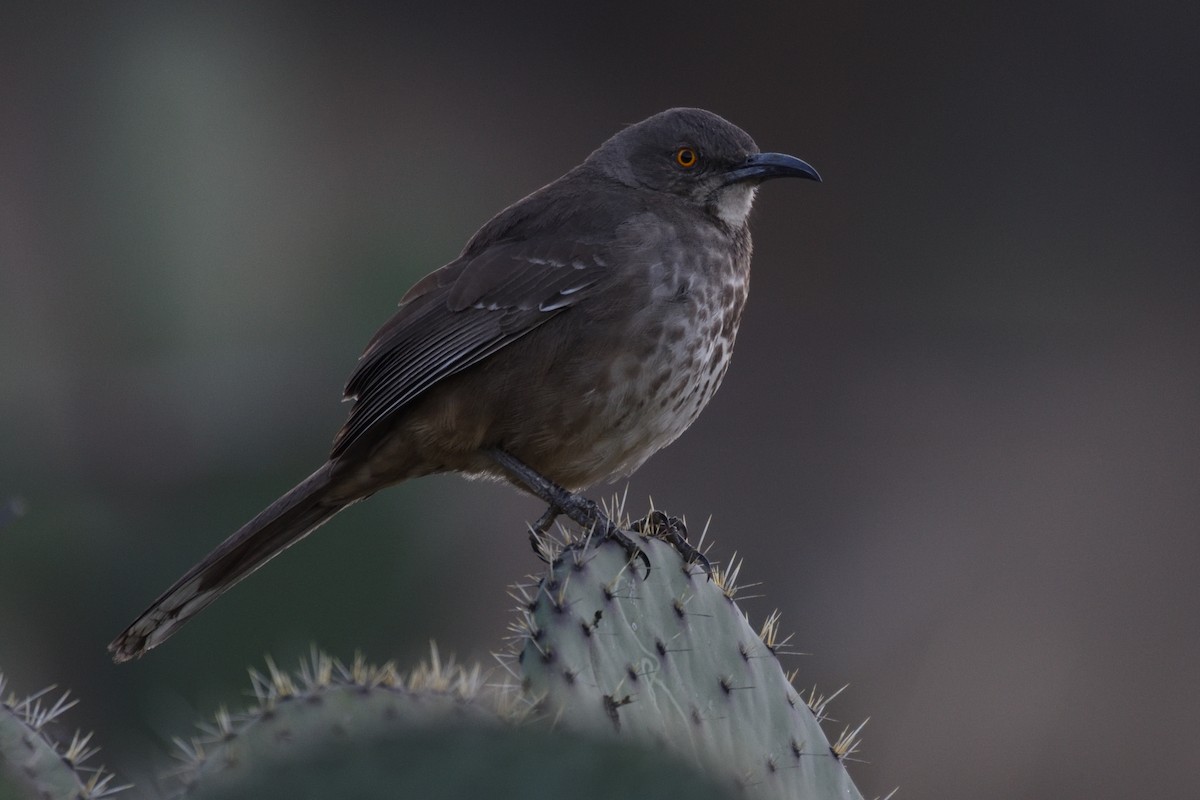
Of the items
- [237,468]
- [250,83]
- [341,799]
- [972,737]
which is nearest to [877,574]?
[972,737]

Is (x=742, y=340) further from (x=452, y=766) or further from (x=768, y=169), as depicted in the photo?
(x=452, y=766)

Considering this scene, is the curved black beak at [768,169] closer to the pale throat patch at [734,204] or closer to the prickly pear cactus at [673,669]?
the pale throat patch at [734,204]

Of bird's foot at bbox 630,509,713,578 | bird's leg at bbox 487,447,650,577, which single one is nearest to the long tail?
bird's leg at bbox 487,447,650,577

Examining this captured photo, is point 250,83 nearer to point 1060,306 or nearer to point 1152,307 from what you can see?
point 1060,306

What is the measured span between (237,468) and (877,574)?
4790mm

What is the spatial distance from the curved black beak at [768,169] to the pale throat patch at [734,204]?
3cm

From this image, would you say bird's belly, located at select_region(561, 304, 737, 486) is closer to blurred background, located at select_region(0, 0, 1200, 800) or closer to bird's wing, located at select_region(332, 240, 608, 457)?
bird's wing, located at select_region(332, 240, 608, 457)

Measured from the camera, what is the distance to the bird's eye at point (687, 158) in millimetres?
3797

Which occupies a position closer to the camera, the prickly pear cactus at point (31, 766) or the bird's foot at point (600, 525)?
the prickly pear cactus at point (31, 766)

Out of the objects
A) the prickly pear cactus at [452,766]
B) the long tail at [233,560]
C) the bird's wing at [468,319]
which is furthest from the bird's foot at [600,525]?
the prickly pear cactus at [452,766]

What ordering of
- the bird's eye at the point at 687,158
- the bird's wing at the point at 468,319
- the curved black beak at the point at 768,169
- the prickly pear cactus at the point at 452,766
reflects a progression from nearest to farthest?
1. the prickly pear cactus at the point at 452,766
2. the bird's wing at the point at 468,319
3. the curved black beak at the point at 768,169
4. the bird's eye at the point at 687,158

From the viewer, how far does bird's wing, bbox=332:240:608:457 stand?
3396 millimetres

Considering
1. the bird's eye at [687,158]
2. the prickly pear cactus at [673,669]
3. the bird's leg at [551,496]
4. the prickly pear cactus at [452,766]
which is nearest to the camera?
the prickly pear cactus at [452,766]

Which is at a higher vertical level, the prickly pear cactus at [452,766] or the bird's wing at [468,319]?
the bird's wing at [468,319]
